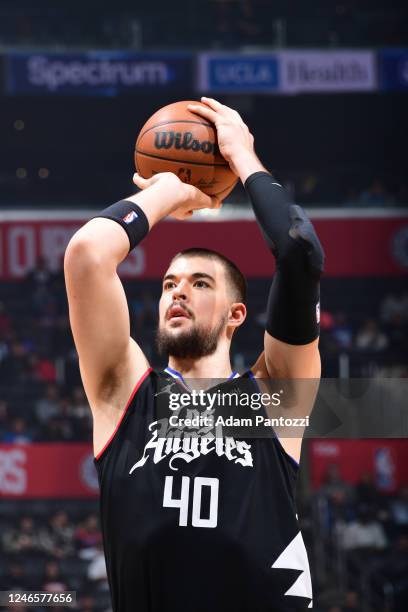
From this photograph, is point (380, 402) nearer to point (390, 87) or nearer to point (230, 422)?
point (230, 422)

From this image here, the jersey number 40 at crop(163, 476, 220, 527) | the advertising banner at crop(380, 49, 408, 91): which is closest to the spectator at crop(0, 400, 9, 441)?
the advertising banner at crop(380, 49, 408, 91)

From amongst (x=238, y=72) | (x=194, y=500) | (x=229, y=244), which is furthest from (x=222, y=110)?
(x=229, y=244)

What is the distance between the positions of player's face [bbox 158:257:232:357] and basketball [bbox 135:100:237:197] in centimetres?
35

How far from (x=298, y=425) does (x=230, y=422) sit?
189 mm

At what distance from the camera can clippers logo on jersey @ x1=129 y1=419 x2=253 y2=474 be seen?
246 cm

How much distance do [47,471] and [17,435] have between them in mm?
722

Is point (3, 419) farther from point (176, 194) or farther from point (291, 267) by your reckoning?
point (291, 267)

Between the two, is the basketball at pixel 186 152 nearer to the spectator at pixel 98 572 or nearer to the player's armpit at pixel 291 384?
the player's armpit at pixel 291 384

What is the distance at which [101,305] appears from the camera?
247 cm

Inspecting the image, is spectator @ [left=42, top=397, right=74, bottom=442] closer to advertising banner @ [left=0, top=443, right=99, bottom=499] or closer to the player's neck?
advertising banner @ [left=0, top=443, right=99, bottom=499]

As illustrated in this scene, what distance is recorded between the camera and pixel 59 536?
36.1ft

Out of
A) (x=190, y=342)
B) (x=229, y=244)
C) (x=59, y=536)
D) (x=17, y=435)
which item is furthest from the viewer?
(x=229, y=244)

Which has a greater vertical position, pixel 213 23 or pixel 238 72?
pixel 213 23

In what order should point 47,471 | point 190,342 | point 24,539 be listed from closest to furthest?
point 190,342 < point 24,539 < point 47,471
